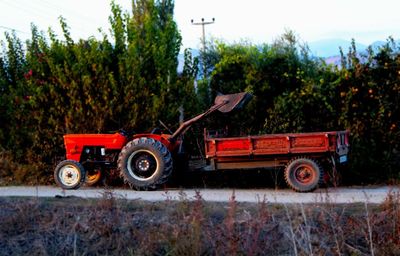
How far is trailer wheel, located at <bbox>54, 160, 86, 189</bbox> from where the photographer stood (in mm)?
14984

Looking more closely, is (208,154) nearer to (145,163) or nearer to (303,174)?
(145,163)

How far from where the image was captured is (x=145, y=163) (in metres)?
14.5

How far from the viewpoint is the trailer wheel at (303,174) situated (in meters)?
13.7

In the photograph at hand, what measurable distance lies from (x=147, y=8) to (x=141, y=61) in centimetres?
186

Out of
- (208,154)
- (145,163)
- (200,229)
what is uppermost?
(208,154)

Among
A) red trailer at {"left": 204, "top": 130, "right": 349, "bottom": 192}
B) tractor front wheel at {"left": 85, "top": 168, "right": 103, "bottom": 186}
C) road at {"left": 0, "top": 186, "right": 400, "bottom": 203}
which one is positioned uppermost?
red trailer at {"left": 204, "top": 130, "right": 349, "bottom": 192}

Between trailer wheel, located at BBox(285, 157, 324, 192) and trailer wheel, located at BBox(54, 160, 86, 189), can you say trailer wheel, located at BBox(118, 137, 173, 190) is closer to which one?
trailer wheel, located at BBox(54, 160, 86, 189)

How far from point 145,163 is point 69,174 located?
180 cm

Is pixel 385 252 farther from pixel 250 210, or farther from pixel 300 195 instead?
pixel 300 195

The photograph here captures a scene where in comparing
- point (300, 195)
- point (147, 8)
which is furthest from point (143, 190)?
point (147, 8)

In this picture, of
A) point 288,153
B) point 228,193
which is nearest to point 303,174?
point 288,153

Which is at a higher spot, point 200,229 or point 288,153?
point 288,153

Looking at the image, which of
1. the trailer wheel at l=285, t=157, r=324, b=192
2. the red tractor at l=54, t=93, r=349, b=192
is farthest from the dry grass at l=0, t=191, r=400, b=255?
the red tractor at l=54, t=93, r=349, b=192

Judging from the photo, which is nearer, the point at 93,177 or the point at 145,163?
the point at 145,163
